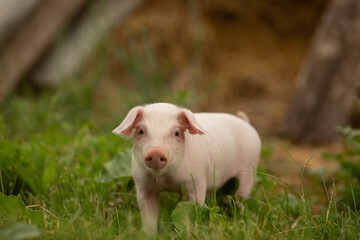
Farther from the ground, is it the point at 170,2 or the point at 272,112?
the point at 170,2

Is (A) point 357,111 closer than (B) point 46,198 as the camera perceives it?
No

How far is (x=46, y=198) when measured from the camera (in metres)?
2.63

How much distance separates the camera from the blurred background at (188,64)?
5012mm

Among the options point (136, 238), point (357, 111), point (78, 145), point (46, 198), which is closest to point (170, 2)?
point (357, 111)

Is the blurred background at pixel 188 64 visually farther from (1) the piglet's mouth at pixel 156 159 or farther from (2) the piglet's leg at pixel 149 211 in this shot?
(1) the piglet's mouth at pixel 156 159

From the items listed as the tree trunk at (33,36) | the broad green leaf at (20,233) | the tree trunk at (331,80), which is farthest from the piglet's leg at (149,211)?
the tree trunk at (33,36)

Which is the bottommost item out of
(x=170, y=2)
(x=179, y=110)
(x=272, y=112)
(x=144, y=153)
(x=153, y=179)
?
(x=272, y=112)

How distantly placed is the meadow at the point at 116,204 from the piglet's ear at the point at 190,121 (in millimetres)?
371

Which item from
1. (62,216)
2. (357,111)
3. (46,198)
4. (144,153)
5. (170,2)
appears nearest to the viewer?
(144,153)

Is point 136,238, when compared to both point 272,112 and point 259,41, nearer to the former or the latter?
point 272,112

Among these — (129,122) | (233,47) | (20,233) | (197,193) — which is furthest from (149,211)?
(233,47)

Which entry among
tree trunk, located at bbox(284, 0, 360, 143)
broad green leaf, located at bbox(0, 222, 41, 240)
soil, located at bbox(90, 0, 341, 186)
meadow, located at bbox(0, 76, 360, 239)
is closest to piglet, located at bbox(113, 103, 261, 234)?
meadow, located at bbox(0, 76, 360, 239)

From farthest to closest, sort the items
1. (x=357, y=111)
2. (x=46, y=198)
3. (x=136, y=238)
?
(x=357, y=111), (x=46, y=198), (x=136, y=238)

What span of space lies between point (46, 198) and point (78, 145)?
0.90 m
